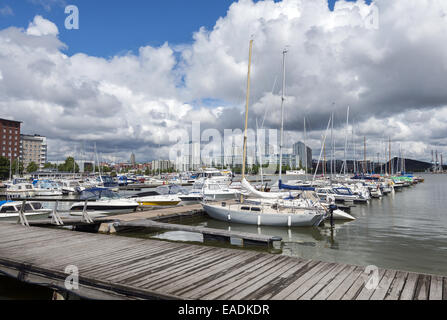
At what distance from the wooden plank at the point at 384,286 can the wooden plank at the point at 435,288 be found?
31.6 inches

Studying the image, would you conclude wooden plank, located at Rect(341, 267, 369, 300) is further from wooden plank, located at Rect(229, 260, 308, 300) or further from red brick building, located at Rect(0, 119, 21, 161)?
red brick building, located at Rect(0, 119, 21, 161)

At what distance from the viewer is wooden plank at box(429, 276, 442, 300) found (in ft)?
19.6

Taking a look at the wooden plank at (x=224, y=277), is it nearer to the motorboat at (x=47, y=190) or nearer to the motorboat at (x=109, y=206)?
the motorboat at (x=109, y=206)

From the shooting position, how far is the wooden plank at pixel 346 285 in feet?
19.9

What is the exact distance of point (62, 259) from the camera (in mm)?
8992

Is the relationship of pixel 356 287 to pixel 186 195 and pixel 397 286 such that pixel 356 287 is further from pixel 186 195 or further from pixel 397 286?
pixel 186 195

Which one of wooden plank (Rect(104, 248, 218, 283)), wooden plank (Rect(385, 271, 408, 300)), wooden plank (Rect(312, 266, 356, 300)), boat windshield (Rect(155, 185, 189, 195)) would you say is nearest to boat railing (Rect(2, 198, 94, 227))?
wooden plank (Rect(104, 248, 218, 283))

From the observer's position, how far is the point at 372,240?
17594 mm

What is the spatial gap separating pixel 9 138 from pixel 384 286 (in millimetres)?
177114

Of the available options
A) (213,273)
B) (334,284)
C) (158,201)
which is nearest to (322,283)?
(334,284)
